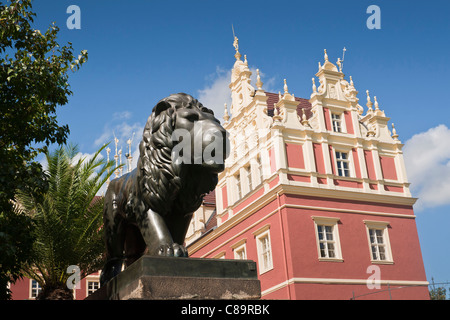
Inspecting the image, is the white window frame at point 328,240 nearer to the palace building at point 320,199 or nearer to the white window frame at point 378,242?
the palace building at point 320,199

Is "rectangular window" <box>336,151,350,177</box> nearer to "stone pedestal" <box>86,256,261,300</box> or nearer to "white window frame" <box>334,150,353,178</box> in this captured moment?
"white window frame" <box>334,150,353,178</box>

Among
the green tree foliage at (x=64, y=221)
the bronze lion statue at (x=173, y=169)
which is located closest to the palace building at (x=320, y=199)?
the green tree foliage at (x=64, y=221)

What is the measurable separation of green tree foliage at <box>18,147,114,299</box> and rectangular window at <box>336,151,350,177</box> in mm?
14176

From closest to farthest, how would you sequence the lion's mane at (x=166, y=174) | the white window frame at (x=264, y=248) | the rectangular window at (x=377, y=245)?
the lion's mane at (x=166, y=174) → the white window frame at (x=264, y=248) → the rectangular window at (x=377, y=245)

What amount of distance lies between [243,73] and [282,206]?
881cm

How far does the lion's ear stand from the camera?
414 cm

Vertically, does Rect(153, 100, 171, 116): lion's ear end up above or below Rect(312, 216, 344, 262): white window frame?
below

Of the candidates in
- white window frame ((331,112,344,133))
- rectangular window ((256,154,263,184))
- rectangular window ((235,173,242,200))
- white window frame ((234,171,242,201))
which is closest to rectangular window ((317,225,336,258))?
rectangular window ((256,154,263,184))

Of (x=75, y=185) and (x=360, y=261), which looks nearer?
(x=75, y=185)

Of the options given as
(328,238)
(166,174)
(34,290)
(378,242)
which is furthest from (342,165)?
(166,174)

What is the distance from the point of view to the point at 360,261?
75.3 ft

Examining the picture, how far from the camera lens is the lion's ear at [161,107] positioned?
414cm
